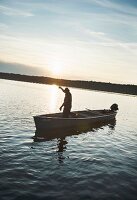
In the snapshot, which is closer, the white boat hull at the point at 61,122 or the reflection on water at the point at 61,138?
the reflection on water at the point at 61,138

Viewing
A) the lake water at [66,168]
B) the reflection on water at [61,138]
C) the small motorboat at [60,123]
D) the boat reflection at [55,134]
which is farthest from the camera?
the small motorboat at [60,123]

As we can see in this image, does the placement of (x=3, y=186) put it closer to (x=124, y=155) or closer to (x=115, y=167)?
(x=115, y=167)

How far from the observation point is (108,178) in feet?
38.4

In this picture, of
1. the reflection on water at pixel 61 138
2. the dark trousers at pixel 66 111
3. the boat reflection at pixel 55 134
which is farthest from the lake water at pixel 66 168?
the dark trousers at pixel 66 111

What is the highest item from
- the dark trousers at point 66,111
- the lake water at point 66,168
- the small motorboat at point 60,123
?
the dark trousers at point 66,111

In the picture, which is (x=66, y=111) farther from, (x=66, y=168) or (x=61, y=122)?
(x=66, y=168)

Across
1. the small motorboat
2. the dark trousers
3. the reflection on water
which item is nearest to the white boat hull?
the small motorboat

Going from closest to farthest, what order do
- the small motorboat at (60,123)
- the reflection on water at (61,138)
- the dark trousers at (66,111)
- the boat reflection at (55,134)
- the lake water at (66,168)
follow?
the lake water at (66,168) < the reflection on water at (61,138) < the boat reflection at (55,134) < the small motorboat at (60,123) < the dark trousers at (66,111)

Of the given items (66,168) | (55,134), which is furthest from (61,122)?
(66,168)

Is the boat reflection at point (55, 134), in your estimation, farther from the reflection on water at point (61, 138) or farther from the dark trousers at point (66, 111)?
the dark trousers at point (66, 111)

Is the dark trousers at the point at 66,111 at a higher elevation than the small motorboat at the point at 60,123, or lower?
higher

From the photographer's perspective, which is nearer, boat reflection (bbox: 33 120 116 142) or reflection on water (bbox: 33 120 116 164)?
reflection on water (bbox: 33 120 116 164)

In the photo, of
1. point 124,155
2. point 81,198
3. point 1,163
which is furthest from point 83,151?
point 81,198

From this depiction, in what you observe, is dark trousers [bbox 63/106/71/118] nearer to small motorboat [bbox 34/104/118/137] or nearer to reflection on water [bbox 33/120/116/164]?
small motorboat [bbox 34/104/118/137]
